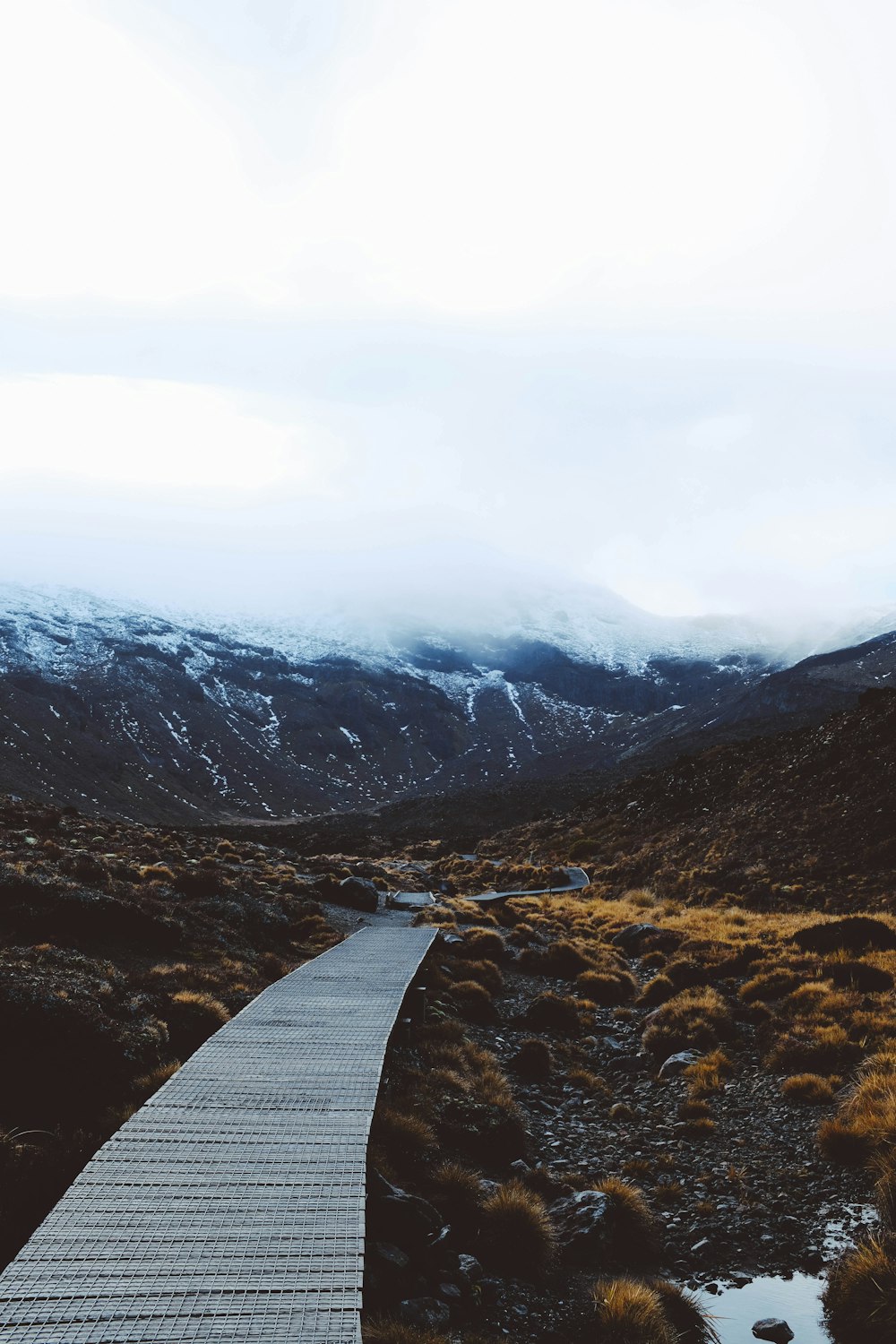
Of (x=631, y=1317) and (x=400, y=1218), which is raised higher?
(x=400, y=1218)

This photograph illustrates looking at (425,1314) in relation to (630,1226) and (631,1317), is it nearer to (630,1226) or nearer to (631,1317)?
(631,1317)

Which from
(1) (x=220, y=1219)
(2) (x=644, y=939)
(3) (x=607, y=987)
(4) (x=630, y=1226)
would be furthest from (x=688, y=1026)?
(1) (x=220, y=1219)

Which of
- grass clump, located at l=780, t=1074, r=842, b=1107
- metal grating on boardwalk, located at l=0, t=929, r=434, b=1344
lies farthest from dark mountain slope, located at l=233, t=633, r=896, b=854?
metal grating on boardwalk, located at l=0, t=929, r=434, b=1344

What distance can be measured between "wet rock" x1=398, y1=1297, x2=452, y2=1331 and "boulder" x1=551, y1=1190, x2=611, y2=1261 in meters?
2.17

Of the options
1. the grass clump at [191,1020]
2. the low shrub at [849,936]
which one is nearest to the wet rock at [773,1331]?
the grass clump at [191,1020]

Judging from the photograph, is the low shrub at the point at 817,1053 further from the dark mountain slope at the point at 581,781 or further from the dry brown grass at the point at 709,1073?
the dark mountain slope at the point at 581,781

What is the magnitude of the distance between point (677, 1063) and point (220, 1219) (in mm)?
10638

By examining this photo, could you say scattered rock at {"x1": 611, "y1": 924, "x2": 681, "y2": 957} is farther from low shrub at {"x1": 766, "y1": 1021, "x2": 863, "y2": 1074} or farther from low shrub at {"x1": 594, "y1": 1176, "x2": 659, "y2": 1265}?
low shrub at {"x1": 594, "y1": 1176, "x2": 659, "y2": 1265}

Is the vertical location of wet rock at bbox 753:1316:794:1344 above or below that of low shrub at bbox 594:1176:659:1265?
above

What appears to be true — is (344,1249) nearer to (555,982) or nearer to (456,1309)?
(456,1309)

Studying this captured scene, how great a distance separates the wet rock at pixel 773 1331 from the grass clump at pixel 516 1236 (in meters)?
2.23

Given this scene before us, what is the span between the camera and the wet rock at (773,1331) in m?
7.86

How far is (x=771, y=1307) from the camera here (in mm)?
8414

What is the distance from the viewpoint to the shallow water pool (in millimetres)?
7953
